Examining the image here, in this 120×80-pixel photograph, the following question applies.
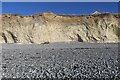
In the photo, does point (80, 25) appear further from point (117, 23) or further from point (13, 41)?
point (13, 41)

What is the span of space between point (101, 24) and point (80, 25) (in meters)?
3.18

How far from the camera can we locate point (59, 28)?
156ft

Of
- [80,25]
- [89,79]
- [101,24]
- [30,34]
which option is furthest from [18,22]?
[89,79]

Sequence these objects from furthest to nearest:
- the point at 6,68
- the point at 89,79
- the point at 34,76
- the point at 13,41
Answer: the point at 13,41, the point at 6,68, the point at 34,76, the point at 89,79

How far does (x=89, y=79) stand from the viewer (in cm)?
937

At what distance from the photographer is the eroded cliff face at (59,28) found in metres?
46.1

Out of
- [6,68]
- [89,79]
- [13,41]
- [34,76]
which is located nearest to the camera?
[89,79]

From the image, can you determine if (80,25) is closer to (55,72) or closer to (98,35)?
(98,35)

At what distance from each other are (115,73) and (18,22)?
3766 cm

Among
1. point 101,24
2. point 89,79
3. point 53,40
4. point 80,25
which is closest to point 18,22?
point 53,40

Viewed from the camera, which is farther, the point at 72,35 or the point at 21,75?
the point at 72,35

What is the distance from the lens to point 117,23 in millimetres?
47656

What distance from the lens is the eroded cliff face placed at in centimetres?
4609

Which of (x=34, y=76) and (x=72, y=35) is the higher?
(x=72, y=35)
